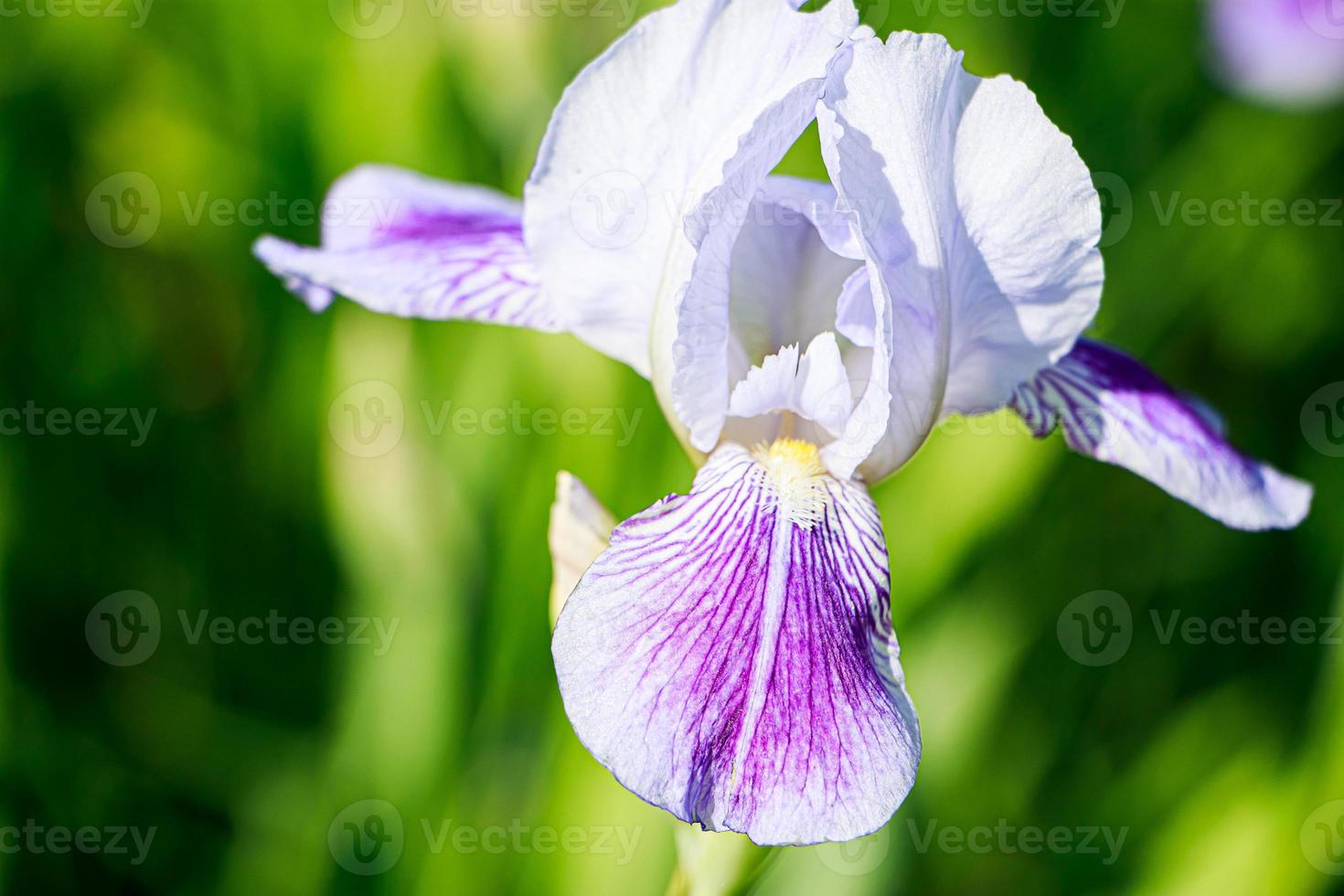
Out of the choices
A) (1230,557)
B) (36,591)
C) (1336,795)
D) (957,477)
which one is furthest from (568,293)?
(1230,557)

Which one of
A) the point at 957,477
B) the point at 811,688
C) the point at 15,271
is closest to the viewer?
the point at 811,688

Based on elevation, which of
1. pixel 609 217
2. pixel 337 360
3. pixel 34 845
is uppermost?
pixel 609 217

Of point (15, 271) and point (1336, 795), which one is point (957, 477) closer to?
point (1336, 795)

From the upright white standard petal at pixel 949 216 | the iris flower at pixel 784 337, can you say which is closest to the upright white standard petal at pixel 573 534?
the iris flower at pixel 784 337

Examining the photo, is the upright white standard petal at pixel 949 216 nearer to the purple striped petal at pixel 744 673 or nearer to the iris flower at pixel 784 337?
the iris flower at pixel 784 337

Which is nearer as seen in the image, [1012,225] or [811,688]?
[811,688]

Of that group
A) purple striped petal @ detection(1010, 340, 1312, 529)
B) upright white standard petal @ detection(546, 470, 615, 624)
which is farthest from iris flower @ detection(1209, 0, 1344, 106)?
upright white standard petal @ detection(546, 470, 615, 624)

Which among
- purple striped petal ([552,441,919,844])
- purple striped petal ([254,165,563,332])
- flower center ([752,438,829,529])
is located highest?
purple striped petal ([254,165,563,332])

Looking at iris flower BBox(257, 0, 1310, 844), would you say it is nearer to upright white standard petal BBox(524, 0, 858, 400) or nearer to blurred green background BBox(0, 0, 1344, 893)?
upright white standard petal BBox(524, 0, 858, 400)
